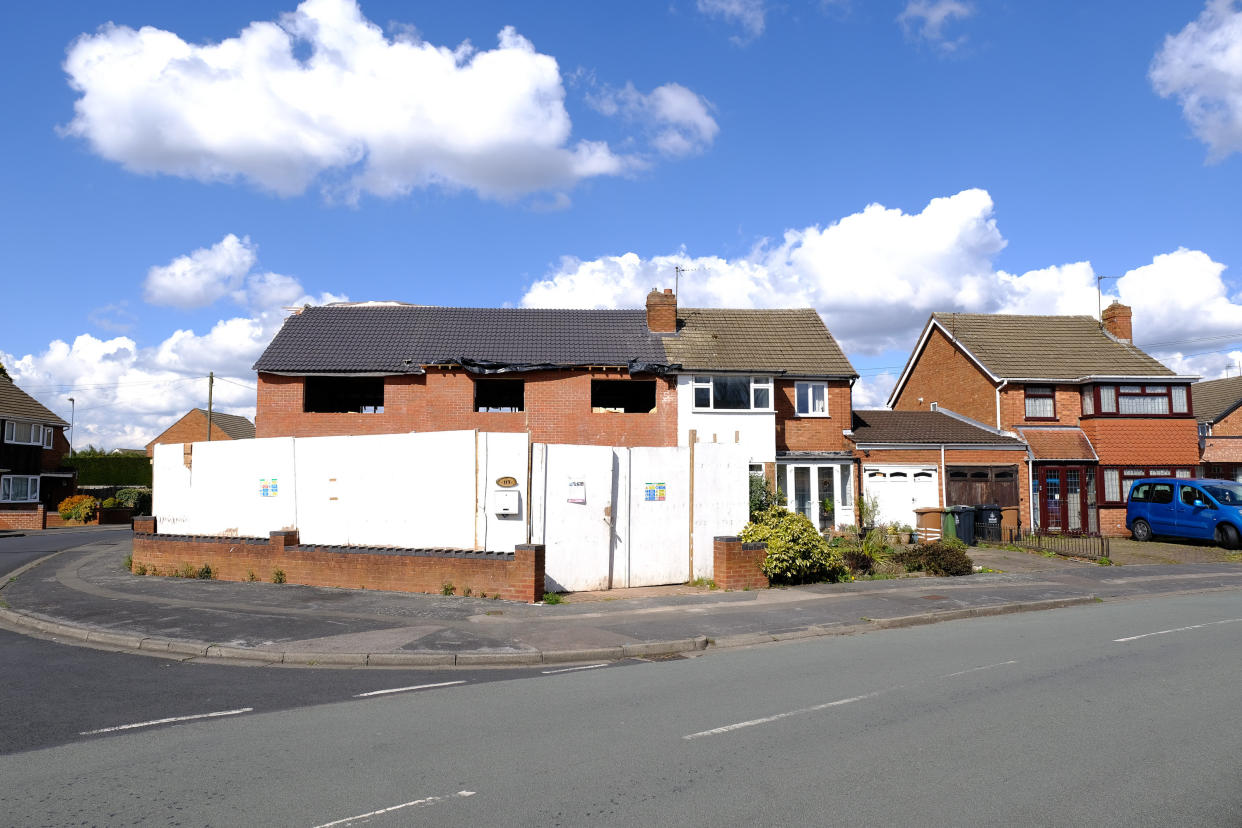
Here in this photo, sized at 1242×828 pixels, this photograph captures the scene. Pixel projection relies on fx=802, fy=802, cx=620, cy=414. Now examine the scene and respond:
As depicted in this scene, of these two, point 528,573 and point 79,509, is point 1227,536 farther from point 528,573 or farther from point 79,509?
point 79,509

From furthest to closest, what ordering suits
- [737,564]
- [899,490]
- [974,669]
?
[899,490], [737,564], [974,669]

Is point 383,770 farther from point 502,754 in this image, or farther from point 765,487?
point 765,487

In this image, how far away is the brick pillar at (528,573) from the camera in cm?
1251

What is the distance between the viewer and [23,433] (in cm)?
4256

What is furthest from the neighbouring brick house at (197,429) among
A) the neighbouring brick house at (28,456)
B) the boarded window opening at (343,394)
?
the boarded window opening at (343,394)

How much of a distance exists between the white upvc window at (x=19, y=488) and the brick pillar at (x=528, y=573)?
40.8 metres

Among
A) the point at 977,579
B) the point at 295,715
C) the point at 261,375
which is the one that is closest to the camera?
the point at 295,715

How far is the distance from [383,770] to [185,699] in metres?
3.24

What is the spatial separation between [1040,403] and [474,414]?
2067 cm

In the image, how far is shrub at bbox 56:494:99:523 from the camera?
122 feet

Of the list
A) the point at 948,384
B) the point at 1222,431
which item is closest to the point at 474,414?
the point at 948,384

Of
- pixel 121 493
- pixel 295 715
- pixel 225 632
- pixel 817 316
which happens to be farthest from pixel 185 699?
pixel 121 493

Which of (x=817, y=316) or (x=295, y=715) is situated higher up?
(x=817, y=316)

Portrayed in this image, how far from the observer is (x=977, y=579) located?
16.6m
